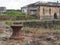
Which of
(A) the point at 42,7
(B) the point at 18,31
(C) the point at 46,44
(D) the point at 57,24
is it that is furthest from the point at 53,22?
(A) the point at 42,7

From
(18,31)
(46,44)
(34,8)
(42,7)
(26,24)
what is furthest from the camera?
(34,8)

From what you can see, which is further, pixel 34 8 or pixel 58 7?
pixel 34 8

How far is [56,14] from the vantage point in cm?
4288

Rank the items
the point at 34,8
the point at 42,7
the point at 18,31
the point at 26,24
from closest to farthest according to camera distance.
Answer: the point at 18,31, the point at 26,24, the point at 42,7, the point at 34,8

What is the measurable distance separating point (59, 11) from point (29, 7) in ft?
29.5

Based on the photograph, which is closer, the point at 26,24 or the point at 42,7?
the point at 26,24

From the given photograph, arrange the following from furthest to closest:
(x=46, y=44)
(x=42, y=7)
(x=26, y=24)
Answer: (x=42, y=7), (x=26, y=24), (x=46, y=44)

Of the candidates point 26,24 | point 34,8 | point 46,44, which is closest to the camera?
point 46,44

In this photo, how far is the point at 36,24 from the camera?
23906mm

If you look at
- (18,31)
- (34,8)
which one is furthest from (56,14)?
(18,31)

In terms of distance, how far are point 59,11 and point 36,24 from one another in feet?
65.6

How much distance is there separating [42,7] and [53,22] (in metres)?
16.8

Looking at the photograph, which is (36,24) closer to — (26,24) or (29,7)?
(26,24)

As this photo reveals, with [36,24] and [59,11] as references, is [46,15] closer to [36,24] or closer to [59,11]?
[59,11]
